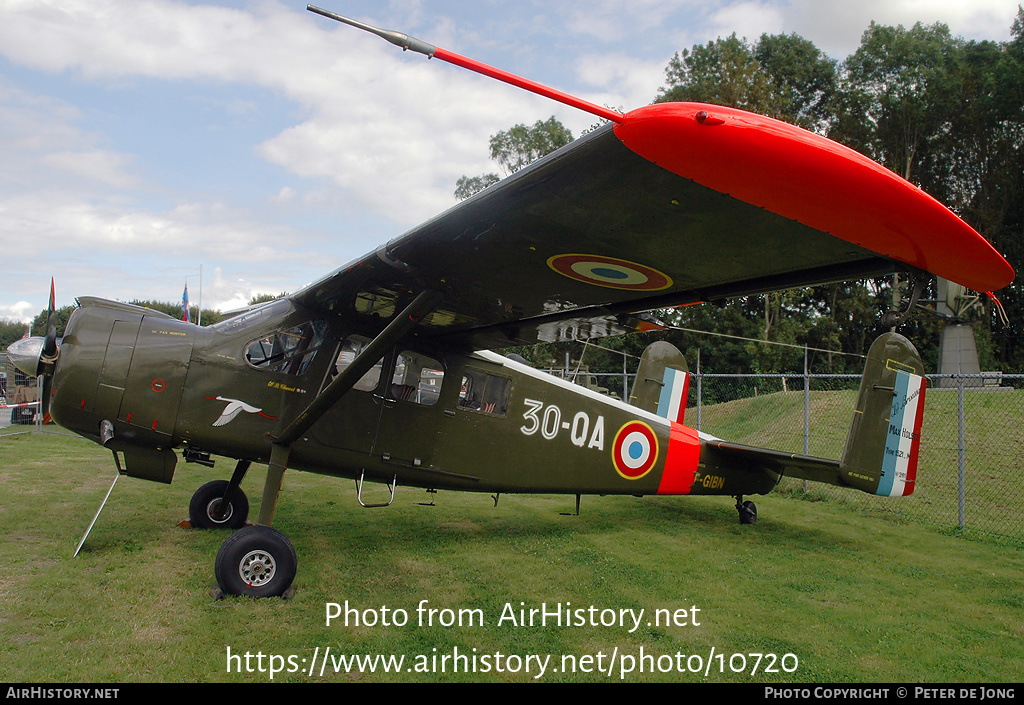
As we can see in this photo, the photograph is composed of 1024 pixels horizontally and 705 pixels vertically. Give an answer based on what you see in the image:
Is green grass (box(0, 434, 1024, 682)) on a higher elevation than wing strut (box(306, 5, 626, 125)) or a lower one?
lower

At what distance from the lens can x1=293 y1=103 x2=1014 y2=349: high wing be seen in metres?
2.29

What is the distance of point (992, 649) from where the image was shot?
4438 millimetres

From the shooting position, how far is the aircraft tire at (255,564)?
488cm

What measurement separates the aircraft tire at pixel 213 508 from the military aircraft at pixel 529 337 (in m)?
0.03

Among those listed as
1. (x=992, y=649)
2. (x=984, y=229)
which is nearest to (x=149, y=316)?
(x=992, y=649)

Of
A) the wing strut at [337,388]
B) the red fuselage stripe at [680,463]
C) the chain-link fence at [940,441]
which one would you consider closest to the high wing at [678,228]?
the wing strut at [337,388]

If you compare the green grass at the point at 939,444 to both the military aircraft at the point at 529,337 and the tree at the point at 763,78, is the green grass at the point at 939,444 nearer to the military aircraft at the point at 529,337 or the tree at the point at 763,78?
the military aircraft at the point at 529,337

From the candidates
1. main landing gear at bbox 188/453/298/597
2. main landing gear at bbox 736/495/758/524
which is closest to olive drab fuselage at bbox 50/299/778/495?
main landing gear at bbox 188/453/298/597

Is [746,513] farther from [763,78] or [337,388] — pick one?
[763,78]

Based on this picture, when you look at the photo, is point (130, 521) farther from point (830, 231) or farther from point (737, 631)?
point (830, 231)

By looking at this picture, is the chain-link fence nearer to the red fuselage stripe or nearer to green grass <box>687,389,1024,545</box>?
green grass <box>687,389,1024,545</box>

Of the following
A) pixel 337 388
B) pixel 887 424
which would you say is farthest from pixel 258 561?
pixel 887 424

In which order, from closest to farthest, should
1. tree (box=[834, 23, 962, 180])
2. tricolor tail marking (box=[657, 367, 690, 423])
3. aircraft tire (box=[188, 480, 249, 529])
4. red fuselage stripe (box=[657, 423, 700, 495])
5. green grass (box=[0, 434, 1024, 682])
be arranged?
1. green grass (box=[0, 434, 1024, 682])
2. aircraft tire (box=[188, 480, 249, 529])
3. red fuselage stripe (box=[657, 423, 700, 495])
4. tricolor tail marking (box=[657, 367, 690, 423])
5. tree (box=[834, 23, 962, 180])

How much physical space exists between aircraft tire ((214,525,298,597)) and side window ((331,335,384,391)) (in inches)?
65.1
